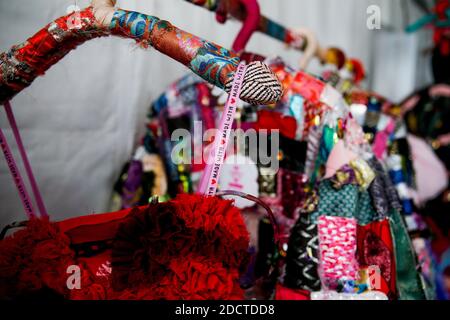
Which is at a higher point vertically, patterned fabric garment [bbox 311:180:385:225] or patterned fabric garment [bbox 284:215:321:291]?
patterned fabric garment [bbox 311:180:385:225]

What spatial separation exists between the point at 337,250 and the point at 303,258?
0.04 meters

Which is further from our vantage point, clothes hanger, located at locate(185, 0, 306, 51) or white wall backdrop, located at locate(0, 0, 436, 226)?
clothes hanger, located at locate(185, 0, 306, 51)

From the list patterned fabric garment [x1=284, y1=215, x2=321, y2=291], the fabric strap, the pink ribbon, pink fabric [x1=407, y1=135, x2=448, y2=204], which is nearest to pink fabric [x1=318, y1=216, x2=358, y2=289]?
patterned fabric garment [x1=284, y1=215, x2=321, y2=291]

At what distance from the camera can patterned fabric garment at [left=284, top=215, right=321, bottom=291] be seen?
1.57ft

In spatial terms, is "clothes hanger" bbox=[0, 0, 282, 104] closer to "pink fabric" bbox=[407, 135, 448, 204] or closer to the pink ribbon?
the pink ribbon

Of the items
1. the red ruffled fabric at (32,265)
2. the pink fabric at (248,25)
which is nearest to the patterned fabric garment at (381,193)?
the pink fabric at (248,25)

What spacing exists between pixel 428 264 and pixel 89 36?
63cm

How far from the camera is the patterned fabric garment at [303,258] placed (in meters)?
0.48

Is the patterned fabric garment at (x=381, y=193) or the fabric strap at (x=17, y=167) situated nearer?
the fabric strap at (x=17, y=167)

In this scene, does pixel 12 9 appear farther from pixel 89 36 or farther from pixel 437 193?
pixel 437 193

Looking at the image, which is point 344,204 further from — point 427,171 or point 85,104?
point 427,171

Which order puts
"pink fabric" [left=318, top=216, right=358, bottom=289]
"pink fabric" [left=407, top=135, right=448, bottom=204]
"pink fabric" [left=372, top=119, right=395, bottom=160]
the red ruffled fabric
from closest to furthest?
1. the red ruffled fabric
2. "pink fabric" [left=318, top=216, right=358, bottom=289]
3. "pink fabric" [left=372, top=119, right=395, bottom=160]
4. "pink fabric" [left=407, top=135, right=448, bottom=204]

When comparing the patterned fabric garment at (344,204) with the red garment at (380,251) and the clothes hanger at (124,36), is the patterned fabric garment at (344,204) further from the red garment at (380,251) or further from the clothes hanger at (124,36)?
the clothes hanger at (124,36)

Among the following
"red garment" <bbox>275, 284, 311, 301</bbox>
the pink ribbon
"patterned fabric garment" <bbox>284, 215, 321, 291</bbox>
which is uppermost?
the pink ribbon
